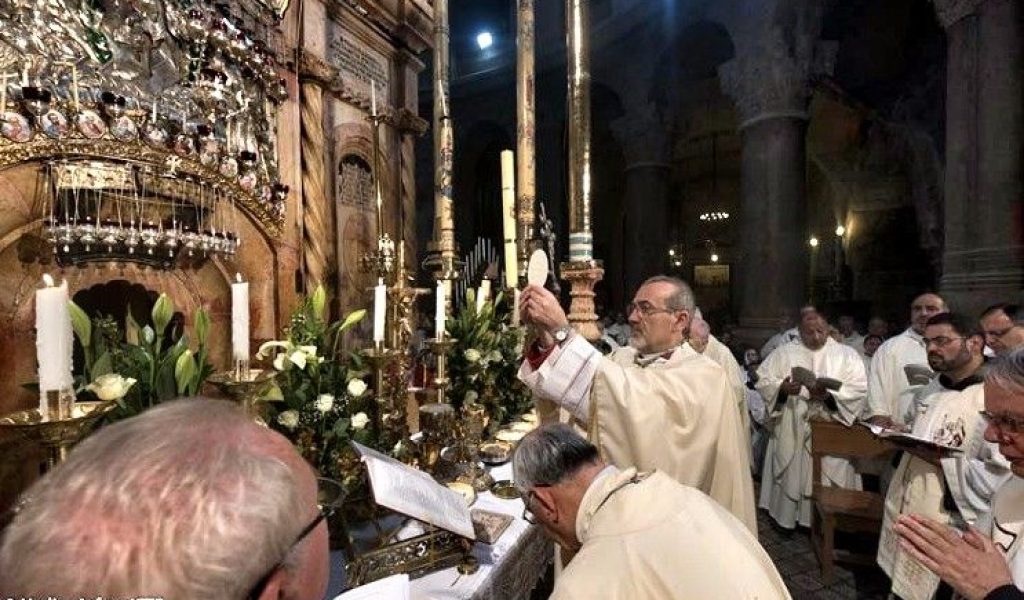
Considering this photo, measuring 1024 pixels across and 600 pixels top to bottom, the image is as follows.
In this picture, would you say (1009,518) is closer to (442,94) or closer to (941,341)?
(941,341)

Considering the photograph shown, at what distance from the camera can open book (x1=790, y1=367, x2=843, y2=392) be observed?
4.98 m

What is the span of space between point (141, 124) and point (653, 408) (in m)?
3.21

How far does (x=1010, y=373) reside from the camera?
5.95 ft

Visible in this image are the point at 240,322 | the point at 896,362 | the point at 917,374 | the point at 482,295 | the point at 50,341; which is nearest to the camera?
the point at 50,341

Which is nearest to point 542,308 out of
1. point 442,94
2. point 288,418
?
point 288,418

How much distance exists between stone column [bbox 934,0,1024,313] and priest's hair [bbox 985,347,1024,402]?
5.58m

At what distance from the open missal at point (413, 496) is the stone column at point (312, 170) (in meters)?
2.94

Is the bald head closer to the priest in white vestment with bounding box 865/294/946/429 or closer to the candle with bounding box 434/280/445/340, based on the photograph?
the priest in white vestment with bounding box 865/294/946/429

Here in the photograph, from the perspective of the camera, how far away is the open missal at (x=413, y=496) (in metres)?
1.55

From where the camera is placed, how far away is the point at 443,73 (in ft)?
13.0

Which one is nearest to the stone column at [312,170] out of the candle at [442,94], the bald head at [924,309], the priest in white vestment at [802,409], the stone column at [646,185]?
the candle at [442,94]

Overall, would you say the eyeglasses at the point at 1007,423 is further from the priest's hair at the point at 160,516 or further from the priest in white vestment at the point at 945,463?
the priest's hair at the point at 160,516

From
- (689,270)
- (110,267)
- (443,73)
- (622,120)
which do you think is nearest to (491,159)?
(622,120)

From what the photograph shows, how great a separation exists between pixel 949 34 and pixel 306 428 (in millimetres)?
9018
